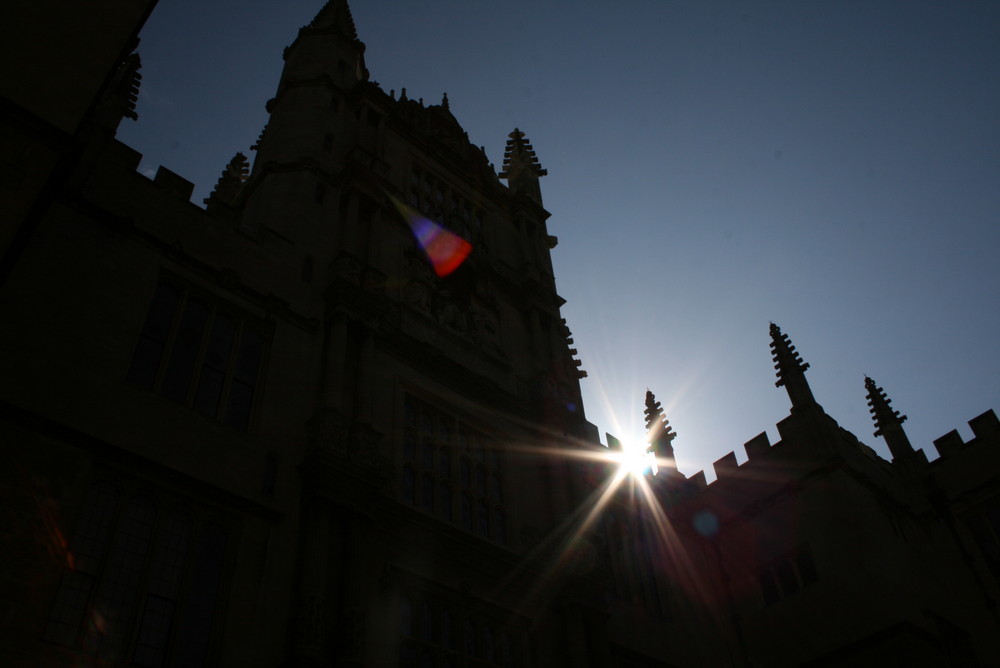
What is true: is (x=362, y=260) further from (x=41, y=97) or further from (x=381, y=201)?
(x=41, y=97)

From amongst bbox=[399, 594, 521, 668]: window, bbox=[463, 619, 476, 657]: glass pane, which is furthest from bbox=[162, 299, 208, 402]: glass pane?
bbox=[463, 619, 476, 657]: glass pane

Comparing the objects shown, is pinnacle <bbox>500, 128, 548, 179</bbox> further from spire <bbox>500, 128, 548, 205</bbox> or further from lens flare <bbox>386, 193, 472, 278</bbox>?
lens flare <bbox>386, 193, 472, 278</bbox>

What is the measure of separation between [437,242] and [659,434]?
10.3 m

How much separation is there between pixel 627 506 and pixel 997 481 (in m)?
12.3

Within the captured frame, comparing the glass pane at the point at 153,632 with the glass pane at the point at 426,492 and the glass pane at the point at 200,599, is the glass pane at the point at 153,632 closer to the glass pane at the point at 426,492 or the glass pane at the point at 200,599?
the glass pane at the point at 200,599

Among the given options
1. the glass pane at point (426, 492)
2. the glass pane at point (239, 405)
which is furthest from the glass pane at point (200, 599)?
the glass pane at point (426, 492)

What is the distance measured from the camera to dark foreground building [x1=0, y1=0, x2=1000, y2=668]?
11.9 meters

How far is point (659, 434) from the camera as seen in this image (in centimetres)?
2864

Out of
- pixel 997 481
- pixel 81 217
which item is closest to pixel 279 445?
pixel 81 217

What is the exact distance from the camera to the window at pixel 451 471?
55.7 feet

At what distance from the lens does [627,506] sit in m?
22.0

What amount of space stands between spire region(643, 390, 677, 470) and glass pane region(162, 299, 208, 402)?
16038mm

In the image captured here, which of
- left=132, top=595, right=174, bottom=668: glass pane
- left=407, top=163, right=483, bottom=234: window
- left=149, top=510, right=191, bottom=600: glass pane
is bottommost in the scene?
left=132, top=595, right=174, bottom=668: glass pane

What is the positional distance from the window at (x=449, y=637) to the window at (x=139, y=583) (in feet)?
10.9
